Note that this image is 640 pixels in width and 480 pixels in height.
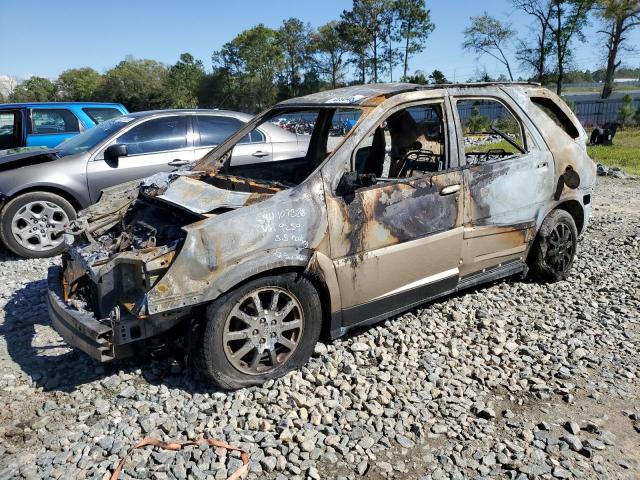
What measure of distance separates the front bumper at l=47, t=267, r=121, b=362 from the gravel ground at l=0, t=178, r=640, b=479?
0.42 meters

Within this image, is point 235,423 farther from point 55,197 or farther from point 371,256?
point 55,197

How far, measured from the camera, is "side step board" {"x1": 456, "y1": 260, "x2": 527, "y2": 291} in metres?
4.45

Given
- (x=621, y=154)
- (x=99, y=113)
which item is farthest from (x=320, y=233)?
(x=621, y=154)

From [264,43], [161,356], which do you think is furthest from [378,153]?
[264,43]

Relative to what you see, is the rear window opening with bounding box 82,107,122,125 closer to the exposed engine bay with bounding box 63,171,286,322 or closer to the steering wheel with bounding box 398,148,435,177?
the exposed engine bay with bounding box 63,171,286,322

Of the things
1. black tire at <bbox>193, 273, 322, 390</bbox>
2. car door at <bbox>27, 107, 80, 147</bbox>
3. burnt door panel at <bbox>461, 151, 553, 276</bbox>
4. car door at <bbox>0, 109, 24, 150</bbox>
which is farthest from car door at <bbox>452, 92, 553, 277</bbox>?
car door at <bbox>0, 109, 24, 150</bbox>

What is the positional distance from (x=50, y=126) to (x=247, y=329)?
25.1 feet

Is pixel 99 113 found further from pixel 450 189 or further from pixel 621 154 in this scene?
pixel 621 154

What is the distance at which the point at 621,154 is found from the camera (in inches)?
627

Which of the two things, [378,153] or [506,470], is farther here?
[378,153]

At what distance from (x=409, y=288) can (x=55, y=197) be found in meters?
4.63

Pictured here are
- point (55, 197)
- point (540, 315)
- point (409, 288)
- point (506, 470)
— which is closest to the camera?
point (506, 470)

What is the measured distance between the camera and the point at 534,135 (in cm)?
485

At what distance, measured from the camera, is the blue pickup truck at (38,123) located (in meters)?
9.09
